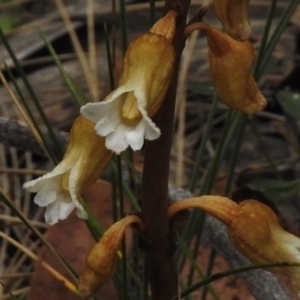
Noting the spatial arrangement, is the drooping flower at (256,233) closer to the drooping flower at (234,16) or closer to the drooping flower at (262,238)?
the drooping flower at (262,238)

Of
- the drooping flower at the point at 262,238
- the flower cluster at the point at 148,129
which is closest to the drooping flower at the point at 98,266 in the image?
the flower cluster at the point at 148,129

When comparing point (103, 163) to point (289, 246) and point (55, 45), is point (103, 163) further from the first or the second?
point (55, 45)

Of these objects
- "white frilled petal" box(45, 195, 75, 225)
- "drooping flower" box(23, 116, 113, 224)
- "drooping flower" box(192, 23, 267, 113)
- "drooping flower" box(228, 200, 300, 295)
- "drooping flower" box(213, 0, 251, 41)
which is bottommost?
"drooping flower" box(228, 200, 300, 295)

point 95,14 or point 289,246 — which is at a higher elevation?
point 289,246

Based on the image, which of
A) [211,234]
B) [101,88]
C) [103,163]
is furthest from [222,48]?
[101,88]

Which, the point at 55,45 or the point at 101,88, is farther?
the point at 55,45

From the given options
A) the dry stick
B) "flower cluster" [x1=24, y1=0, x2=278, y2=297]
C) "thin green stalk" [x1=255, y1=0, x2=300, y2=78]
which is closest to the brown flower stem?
"flower cluster" [x1=24, y1=0, x2=278, y2=297]

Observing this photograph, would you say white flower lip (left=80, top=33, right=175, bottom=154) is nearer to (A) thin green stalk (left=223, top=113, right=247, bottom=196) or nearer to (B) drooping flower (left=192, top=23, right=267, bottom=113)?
(B) drooping flower (left=192, top=23, right=267, bottom=113)
